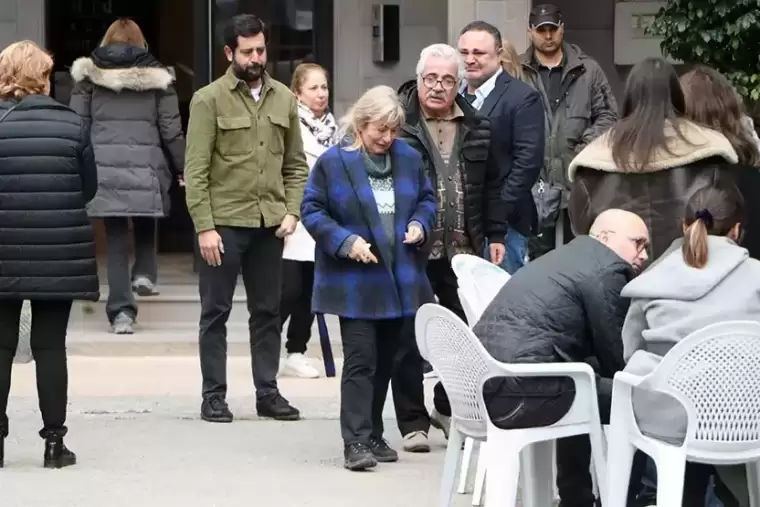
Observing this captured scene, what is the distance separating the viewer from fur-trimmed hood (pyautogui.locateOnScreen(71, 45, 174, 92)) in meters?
9.87

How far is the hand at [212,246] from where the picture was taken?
765cm

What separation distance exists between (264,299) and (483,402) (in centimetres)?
289

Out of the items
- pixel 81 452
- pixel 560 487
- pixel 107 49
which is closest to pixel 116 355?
pixel 107 49

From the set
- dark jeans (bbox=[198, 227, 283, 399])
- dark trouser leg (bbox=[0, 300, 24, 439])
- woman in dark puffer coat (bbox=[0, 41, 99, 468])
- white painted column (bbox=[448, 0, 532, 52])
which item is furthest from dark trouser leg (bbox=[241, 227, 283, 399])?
white painted column (bbox=[448, 0, 532, 52])

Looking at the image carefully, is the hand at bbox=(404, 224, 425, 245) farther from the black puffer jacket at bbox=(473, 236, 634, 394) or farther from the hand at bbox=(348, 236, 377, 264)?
the black puffer jacket at bbox=(473, 236, 634, 394)

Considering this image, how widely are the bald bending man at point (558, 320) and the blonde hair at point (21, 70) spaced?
2.65m

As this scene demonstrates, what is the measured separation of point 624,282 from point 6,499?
107 inches

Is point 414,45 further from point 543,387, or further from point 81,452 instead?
point 543,387

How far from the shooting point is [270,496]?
21.2 feet

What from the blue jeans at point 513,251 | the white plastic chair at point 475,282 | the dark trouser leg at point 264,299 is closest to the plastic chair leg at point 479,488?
the white plastic chair at point 475,282

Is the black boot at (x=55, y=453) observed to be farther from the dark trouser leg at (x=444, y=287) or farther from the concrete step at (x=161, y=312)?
the concrete step at (x=161, y=312)

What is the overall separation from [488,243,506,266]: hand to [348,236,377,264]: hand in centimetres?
92

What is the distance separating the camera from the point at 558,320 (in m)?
5.19

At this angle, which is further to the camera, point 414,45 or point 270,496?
point 414,45
